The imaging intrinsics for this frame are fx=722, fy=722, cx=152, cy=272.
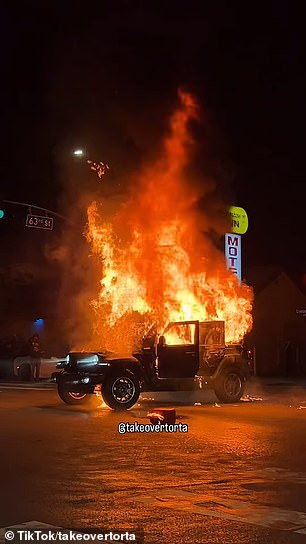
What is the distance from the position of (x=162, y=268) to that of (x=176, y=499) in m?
11.5

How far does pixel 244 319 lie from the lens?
62.7 feet

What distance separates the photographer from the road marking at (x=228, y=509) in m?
6.07

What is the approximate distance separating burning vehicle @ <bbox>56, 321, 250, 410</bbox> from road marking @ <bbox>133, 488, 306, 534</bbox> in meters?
7.72

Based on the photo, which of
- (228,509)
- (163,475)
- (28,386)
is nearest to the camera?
(228,509)

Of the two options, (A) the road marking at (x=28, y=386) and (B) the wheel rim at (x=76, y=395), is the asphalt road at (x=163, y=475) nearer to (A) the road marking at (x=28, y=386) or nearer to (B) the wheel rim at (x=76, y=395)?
(B) the wheel rim at (x=76, y=395)

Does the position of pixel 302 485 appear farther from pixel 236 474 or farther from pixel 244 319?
pixel 244 319

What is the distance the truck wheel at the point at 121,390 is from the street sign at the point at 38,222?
295 inches

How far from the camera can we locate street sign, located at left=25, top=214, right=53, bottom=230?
21.0 metres

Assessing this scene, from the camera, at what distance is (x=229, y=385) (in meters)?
16.8

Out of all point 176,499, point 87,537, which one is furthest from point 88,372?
point 87,537

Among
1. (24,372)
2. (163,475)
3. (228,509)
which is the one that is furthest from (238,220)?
(228,509)

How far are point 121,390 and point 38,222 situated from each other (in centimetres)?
777

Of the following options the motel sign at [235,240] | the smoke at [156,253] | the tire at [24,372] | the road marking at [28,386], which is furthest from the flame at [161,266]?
the motel sign at [235,240]

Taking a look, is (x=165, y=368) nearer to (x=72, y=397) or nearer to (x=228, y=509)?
(x=72, y=397)
